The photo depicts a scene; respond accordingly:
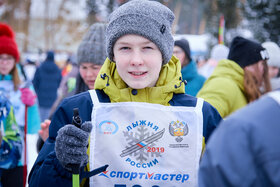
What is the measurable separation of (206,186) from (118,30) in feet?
3.64

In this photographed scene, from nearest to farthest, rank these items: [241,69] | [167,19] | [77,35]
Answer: [167,19], [241,69], [77,35]

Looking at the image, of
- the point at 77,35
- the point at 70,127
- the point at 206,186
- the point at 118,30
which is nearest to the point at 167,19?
the point at 118,30

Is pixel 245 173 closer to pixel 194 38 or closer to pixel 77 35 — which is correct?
pixel 194 38

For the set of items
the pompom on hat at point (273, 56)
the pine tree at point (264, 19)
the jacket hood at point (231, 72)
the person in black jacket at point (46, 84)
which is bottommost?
the person in black jacket at point (46, 84)

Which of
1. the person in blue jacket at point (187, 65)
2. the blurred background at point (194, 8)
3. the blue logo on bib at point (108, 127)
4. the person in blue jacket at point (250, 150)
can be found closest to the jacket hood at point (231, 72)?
the blurred background at point (194, 8)

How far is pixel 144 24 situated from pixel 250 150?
1.11 m

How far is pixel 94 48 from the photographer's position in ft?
10.6

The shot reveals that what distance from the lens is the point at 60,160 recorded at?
5.23 ft

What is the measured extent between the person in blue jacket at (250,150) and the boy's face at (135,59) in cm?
97

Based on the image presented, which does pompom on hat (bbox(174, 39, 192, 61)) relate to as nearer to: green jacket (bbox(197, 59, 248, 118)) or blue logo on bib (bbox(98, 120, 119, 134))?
green jacket (bbox(197, 59, 248, 118))

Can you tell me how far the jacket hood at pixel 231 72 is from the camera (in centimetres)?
319

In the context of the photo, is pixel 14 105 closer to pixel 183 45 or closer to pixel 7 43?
pixel 7 43

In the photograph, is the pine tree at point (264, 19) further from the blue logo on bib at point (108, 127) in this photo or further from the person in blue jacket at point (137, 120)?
the blue logo on bib at point (108, 127)

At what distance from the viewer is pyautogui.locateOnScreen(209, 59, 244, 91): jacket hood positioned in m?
3.19
